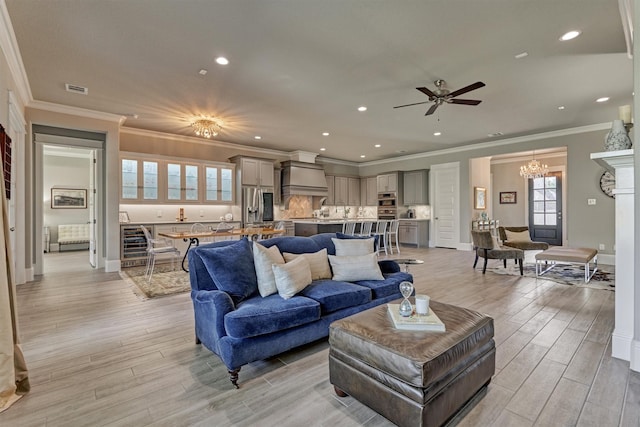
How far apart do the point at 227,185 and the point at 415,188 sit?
5.85 metres

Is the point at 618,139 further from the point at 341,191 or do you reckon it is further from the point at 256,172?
the point at 341,191

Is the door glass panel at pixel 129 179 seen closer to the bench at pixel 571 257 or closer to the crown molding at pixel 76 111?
the crown molding at pixel 76 111

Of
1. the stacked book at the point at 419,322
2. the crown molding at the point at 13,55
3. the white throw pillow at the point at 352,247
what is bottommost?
the stacked book at the point at 419,322

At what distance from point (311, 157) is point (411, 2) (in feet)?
23.3

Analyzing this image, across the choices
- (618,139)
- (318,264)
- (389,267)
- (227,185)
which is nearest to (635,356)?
(618,139)

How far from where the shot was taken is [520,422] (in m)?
1.68

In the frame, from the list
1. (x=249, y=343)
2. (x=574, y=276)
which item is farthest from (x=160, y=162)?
(x=574, y=276)

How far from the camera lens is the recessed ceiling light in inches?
121

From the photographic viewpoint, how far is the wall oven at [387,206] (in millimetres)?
10094

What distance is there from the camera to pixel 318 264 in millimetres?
3107

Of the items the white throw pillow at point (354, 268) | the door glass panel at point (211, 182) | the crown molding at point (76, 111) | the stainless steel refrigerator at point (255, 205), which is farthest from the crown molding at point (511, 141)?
the crown molding at point (76, 111)

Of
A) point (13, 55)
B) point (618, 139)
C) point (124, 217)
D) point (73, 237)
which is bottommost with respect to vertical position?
point (73, 237)

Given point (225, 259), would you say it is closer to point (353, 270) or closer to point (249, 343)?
point (249, 343)

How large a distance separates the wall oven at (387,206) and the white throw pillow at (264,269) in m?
7.94
